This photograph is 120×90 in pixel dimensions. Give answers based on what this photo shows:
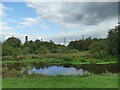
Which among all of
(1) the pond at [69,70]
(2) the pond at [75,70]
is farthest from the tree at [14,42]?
(2) the pond at [75,70]

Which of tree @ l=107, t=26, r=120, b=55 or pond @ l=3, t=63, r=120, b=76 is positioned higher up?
tree @ l=107, t=26, r=120, b=55

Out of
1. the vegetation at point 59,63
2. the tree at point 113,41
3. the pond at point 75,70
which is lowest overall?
the pond at point 75,70

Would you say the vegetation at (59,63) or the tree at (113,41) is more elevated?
the tree at (113,41)

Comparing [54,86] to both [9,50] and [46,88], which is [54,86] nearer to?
[46,88]

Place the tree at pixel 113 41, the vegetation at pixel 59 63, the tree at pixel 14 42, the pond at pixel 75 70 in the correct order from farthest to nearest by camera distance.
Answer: the tree at pixel 14 42, the tree at pixel 113 41, the pond at pixel 75 70, the vegetation at pixel 59 63

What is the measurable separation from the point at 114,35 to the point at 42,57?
46.4 ft

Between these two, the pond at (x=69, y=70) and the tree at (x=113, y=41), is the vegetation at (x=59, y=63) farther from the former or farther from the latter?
the pond at (x=69, y=70)

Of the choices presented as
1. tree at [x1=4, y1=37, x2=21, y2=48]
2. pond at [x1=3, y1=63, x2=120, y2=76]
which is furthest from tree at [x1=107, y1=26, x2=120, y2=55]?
tree at [x1=4, y1=37, x2=21, y2=48]

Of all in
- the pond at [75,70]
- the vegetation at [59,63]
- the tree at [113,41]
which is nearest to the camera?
the vegetation at [59,63]

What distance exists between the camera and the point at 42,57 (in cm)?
4659

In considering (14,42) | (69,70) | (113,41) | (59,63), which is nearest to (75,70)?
(69,70)

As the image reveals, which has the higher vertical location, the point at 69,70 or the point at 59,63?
the point at 59,63

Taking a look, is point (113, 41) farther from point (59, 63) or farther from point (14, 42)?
point (14, 42)

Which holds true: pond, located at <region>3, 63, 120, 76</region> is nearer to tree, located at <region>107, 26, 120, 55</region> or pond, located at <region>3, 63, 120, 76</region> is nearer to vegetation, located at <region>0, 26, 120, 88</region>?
vegetation, located at <region>0, 26, 120, 88</region>
